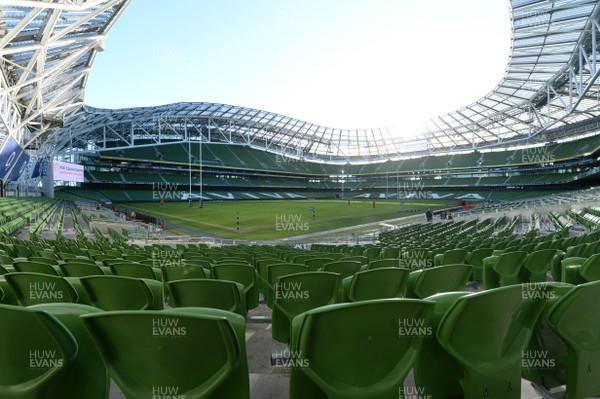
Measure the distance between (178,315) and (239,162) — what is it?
280 feet

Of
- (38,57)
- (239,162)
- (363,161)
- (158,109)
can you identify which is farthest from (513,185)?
(38,57)

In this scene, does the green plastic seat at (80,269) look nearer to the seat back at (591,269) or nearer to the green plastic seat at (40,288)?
the green plastic seat at (40,288)

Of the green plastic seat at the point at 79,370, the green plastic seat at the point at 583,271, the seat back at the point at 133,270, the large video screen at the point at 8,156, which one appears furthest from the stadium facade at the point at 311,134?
the green plastic seat at the point at 583,271

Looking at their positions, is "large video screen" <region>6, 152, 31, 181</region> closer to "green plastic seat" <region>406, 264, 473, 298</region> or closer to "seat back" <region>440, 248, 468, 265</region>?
"seat back" <region>440, 248, 468, 265</region>

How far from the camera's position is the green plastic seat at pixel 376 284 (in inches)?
121

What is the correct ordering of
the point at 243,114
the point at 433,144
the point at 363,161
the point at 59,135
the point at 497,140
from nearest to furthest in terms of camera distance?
the point at 59,135
the point at 243,114
the point at 497,140
the point at 433,144
the point at 363,161

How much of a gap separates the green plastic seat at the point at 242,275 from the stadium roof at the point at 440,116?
11.7 m

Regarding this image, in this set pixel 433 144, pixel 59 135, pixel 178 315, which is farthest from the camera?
pixel 433 144

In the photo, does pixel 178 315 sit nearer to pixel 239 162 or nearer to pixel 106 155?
pixel 106 155

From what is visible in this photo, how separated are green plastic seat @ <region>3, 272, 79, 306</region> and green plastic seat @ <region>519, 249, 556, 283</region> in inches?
242

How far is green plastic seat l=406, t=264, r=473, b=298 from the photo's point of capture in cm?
334

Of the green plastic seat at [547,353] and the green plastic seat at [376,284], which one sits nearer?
the green plastic seat at [547,353]

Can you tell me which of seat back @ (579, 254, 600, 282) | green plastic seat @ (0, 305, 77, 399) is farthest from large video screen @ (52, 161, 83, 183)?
seat back @ (579, 254, 600, 282)

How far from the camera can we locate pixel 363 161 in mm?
100438
